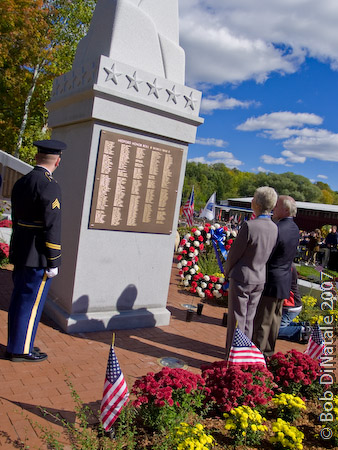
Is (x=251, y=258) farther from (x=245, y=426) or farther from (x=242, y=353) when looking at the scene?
(x=245, y=426)

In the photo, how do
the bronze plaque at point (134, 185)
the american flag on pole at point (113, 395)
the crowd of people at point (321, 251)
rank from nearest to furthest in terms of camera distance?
the american flag on pole at point (113, 395), the bronze plaque at point (134, 185), the crowd of people at point (321, 251)

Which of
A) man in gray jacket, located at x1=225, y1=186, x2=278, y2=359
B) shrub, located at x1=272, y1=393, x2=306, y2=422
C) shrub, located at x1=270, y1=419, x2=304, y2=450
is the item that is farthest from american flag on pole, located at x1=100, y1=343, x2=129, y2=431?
man in gray jacket, located at x1=225, y1=186, x2=278, y2=359

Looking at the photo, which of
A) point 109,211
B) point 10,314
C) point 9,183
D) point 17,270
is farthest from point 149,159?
point 9,183

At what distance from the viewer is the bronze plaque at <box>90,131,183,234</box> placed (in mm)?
4832

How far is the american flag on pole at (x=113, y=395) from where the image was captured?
2.66 meters

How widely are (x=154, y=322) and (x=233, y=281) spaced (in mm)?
1725

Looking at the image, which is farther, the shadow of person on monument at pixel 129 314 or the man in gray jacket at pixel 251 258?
the shadow of person on monument at pixel 129 314

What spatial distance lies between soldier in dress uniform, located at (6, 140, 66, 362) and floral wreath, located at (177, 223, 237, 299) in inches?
154

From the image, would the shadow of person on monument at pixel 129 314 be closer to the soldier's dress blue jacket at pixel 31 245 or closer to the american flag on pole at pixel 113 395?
the soldier's dress blue jacket at pixel 31 245

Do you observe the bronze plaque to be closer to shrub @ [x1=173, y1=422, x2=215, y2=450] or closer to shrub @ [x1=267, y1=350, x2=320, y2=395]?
shrub @ [x1=267, y1=350, x2=320, y2=395]

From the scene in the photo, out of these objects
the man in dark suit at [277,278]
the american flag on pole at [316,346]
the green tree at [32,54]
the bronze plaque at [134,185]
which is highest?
the green tree at [32,54]

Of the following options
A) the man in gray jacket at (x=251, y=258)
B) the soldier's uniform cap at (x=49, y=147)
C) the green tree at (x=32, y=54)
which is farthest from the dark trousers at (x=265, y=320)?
the green tree at (x=32, y=54)

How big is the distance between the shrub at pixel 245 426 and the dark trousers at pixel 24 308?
2133mm

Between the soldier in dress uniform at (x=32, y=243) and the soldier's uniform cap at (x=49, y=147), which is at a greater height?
the soldier's uniform cap at (x=49, y=147)
